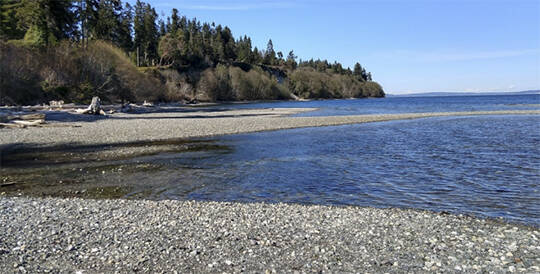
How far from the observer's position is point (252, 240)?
7496mm

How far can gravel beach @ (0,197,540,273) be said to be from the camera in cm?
640

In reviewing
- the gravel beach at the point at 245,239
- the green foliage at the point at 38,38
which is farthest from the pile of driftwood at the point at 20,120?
the green foliage at the point at 38,38

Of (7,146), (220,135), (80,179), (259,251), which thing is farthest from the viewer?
(220,135)

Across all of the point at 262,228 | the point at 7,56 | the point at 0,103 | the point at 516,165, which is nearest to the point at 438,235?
the point at 262,228

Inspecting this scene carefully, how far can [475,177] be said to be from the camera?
1452cm

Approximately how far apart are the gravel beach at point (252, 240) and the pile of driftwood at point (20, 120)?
2235 cm

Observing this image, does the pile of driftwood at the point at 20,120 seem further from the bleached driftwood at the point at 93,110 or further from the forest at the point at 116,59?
the forest at the point at 116,59

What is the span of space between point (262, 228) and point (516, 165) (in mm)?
14293

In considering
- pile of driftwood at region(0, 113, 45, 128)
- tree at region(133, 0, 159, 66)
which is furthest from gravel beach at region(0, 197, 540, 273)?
tree at region(133, 0, 159, 66)

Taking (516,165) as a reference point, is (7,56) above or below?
above

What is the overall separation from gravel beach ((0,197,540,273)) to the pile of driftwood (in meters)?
22.4

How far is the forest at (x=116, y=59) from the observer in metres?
49.8

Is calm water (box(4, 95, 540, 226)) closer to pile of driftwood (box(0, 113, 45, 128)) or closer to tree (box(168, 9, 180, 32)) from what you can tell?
pile of driftwood (box(0, 113, 45, 128))

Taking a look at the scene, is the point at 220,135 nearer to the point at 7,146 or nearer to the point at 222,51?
the point at 7,146
